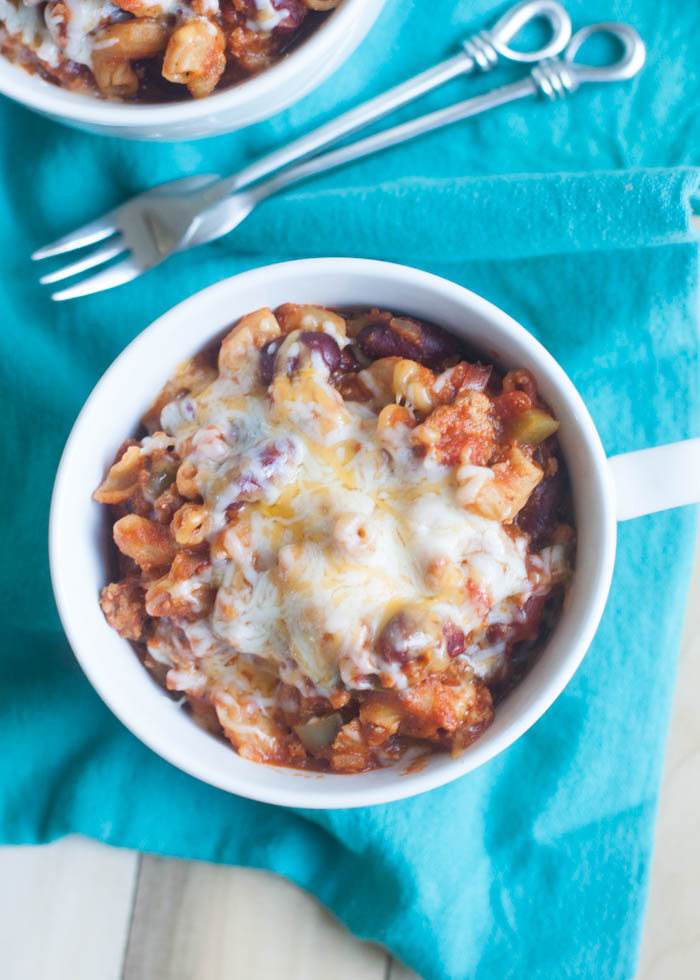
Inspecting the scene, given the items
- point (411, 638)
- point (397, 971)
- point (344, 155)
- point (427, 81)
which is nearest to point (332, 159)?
point (344, 155)

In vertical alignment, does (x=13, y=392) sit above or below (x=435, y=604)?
above

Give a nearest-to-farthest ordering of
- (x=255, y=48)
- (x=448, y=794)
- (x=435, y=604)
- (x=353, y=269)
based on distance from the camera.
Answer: (x=435, y=604) → (x=353, y=269) → (x=255, y=48) → (x=448, y=794)

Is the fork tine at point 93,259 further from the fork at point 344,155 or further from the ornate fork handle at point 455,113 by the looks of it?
the ornate fork handle at point 455,113

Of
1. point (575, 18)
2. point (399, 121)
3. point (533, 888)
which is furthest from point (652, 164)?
point (533, 888)

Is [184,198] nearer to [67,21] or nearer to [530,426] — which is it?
[67,21]

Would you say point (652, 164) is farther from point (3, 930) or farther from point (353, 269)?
point (3, 930)

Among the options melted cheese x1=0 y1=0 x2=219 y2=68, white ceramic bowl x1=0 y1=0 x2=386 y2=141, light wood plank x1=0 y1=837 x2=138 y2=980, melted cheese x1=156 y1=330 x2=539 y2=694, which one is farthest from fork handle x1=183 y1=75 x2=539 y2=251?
light wood plank x1=0 y1=837 x2=138 y2=980

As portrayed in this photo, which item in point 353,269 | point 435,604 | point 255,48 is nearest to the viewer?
point 435,604
